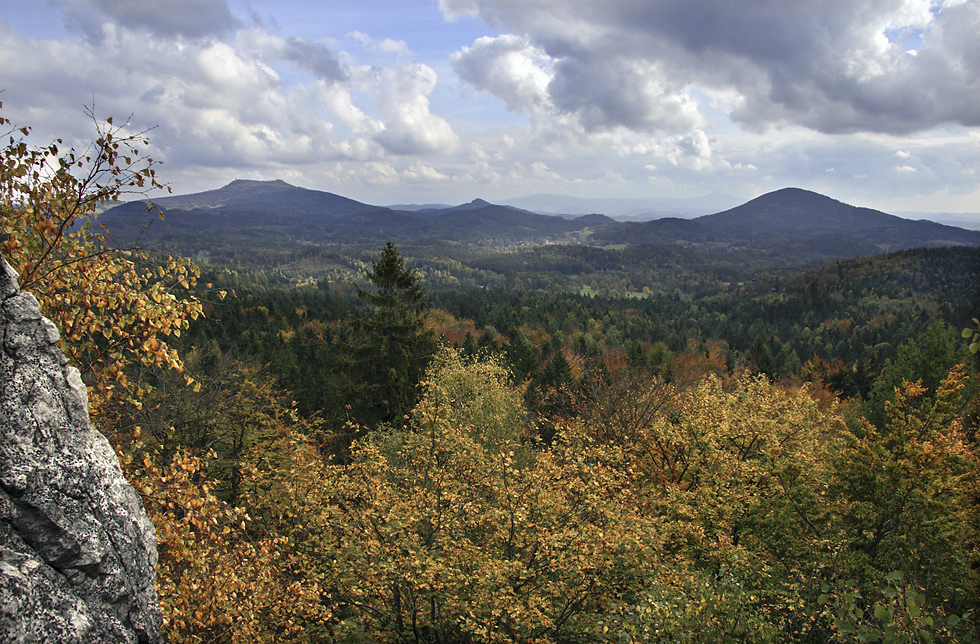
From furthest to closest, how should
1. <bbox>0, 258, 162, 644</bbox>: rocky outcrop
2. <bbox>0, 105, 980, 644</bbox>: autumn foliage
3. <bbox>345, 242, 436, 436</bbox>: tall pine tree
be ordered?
<bbox>345, 242, 436, 436</bbox>: tall pine tree, <bbox>0, 105, 980, 644</bbox>: autumn foliage, <bbox>0, 258, 162, 644</bbox>: rocky outcrop

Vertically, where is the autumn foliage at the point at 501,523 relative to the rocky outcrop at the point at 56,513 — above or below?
below

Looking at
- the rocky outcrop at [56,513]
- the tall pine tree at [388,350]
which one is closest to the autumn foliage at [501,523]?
the rocky outcrop at [56,513]

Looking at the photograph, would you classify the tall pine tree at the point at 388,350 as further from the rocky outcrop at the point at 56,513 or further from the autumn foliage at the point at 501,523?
the rocky outcrop at the point at 56,513

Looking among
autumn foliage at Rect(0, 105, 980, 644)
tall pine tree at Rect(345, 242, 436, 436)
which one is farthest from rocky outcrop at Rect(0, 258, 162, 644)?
tall pine tree at Rect(345, 242, 436, 436)

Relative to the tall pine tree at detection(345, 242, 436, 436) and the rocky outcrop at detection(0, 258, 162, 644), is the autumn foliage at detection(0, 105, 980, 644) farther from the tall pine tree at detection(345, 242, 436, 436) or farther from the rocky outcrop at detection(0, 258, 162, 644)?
the tall pine tree at detection(345, 242, 436, 436)

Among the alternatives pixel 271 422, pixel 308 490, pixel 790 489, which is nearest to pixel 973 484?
pixel 790 489

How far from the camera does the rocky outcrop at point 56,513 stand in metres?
4.64

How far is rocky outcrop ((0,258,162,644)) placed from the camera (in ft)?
15.2

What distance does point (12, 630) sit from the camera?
438 centimetres

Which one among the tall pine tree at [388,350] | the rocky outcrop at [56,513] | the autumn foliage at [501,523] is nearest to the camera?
the rocky outcrop at [56,513]

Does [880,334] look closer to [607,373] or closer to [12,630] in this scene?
[607,373]

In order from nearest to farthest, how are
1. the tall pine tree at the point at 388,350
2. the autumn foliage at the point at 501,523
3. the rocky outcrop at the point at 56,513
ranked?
the rocky outcrop at the point at 56,513 < the autumn foliage at the point at 501,523 < the tall pine tree at the point at 388,350

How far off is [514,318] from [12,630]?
4008 inches

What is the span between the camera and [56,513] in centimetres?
493
